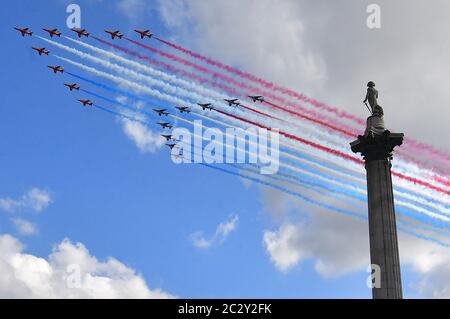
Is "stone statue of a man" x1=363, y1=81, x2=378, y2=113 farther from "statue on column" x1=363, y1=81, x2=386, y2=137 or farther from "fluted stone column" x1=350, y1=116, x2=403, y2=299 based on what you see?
"fluted stone column" x1=350, y1=116, x2=403, y2=299

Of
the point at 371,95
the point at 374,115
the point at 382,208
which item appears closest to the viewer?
the point at 382,208

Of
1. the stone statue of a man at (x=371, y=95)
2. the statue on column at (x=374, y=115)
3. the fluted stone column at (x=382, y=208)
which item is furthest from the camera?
the stone statue of a man at (x=371, y=95)

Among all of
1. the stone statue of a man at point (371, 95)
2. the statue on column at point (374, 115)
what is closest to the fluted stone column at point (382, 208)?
the statue on column at point (374, 115)

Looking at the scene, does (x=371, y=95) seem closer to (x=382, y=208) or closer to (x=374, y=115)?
(x=374, y=115)

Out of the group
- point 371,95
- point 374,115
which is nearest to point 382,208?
point 374,115

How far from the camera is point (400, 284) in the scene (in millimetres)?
49594

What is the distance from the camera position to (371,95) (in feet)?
190

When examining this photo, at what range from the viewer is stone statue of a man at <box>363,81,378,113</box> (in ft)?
189

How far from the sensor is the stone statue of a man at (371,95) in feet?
189

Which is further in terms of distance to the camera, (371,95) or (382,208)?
(371,95)

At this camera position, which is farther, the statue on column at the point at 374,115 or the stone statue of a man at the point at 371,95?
the stone statue of a man at the point at 371,95

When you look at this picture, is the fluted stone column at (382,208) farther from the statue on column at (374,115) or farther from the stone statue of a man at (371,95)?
the stone statue of a man at (371,95)
